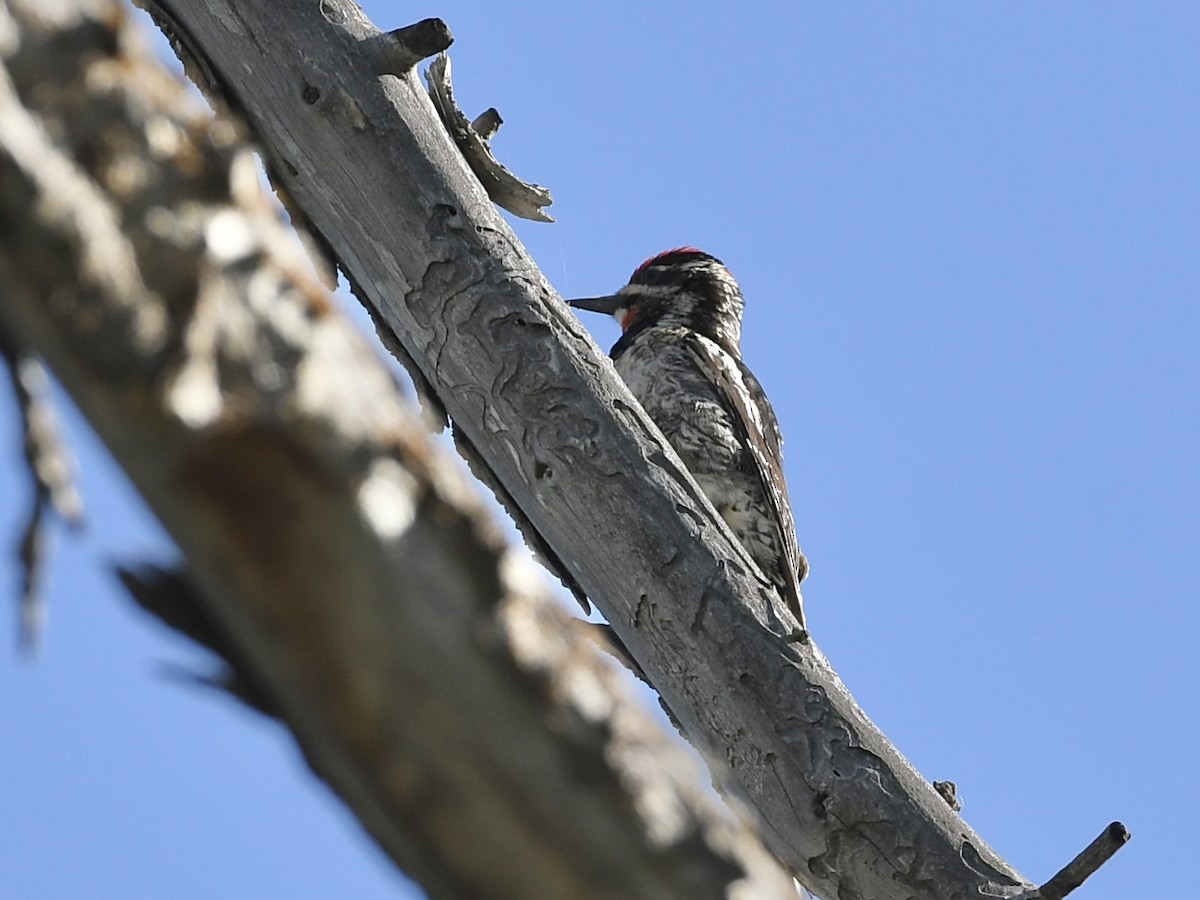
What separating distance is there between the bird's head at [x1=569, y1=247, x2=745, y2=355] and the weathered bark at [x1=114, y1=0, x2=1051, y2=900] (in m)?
3.56

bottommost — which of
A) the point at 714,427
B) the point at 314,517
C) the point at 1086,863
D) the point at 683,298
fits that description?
the point at 314,517

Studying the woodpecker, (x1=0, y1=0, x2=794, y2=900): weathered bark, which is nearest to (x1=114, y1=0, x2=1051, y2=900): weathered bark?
(x1=0, y1=0, x2=794, y2=900): weathered bark

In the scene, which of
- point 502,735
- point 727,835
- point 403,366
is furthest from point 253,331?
point 403,366

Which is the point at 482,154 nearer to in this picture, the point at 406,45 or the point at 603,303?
the point at 406,45

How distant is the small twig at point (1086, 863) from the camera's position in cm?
268

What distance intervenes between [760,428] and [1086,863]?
409 cm

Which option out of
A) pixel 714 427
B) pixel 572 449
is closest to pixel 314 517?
pixel 572 449

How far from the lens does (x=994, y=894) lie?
2.95 metres

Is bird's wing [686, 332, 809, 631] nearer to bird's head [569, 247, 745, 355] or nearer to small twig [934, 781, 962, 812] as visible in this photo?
bird's head [569, 247, 745, 355]

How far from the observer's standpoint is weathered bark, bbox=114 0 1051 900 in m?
3.07

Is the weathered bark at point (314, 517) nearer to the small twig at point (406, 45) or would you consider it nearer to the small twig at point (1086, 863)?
the small twig at point (1086, 863)

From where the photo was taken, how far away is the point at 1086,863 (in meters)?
2.71

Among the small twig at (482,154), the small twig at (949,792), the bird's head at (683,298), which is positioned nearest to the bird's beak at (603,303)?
the bird's head at (683,298)

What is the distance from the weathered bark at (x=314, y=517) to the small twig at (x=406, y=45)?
8.85 ft
